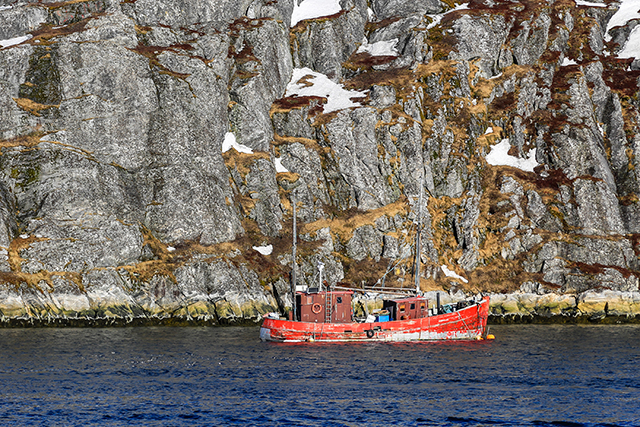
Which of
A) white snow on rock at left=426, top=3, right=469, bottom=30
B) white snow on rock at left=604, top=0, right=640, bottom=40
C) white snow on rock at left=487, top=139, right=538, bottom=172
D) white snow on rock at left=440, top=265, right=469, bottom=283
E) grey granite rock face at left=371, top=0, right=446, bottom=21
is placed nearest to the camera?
white snow on rock at left=440, top=265, right=469, bottom=283

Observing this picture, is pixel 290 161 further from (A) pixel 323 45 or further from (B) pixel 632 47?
(B) pixel 632 47

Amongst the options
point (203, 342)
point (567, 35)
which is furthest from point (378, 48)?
point (203, 342)

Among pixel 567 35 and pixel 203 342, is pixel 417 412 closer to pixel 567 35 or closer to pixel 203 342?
pixel 203 342

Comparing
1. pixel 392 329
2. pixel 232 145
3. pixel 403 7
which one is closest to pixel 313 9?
pixel 403 7

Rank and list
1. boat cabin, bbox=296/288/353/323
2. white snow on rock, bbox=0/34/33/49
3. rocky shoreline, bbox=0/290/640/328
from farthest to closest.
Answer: white snow on rock, bbox=0/34/33/49 → rocky shoreline, bbox=0/290/640/328 → boat cabin, bbox=296/288/353/323

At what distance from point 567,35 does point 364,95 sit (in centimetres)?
3828

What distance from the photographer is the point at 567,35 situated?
97.1 m

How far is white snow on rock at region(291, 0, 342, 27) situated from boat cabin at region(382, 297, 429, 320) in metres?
60.6

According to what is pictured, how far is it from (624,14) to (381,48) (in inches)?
1769

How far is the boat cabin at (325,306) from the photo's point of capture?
5131 cm

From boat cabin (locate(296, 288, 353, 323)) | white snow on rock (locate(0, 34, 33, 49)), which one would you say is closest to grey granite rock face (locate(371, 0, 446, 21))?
white snow on rock (locate(0, 34, 33, 49))

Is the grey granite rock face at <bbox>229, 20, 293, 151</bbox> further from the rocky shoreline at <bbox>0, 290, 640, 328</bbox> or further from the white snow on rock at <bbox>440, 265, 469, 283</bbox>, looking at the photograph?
the white snow on rock at <bbox>440, 265, 469, 283</bbox>

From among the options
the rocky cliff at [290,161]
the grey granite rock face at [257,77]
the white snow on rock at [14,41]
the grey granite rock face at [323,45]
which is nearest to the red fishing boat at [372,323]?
the rocky cliff at [290,161]

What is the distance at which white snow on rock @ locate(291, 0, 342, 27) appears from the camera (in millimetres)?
99562
